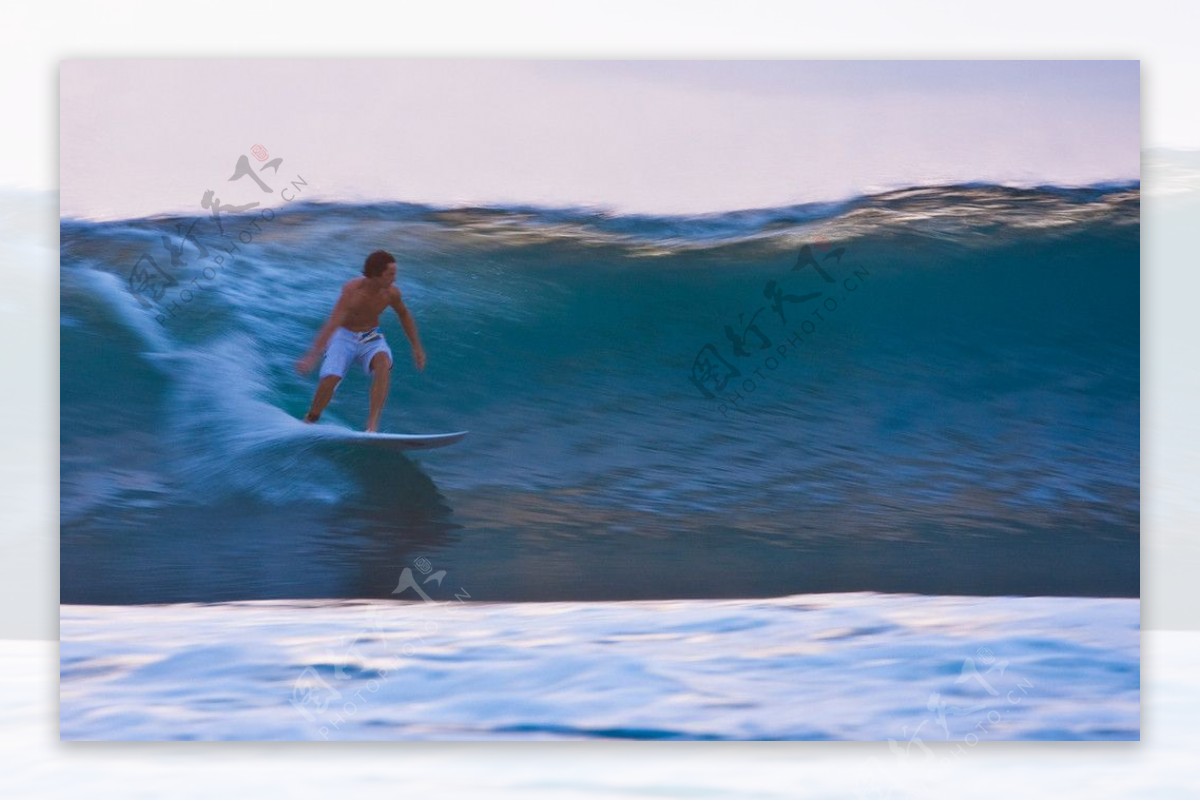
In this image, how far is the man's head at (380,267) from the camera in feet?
10.3

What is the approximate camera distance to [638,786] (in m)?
3.09

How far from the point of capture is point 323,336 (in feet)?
10.4

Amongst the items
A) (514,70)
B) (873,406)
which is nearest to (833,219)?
(873,406)

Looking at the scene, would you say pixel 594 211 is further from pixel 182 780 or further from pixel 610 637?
pixel 182 780

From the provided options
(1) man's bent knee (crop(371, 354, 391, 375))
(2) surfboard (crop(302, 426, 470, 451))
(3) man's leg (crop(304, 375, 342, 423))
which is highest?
(1) man's bent knee (crop(371, 354, 391, 375))

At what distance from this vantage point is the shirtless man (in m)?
3.16

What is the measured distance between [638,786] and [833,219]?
5.33ft

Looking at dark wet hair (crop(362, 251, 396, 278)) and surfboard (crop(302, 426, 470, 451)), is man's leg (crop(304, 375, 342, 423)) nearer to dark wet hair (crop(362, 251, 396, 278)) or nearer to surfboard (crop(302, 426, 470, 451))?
surfboard (crop(302, 426, 470, 451))
